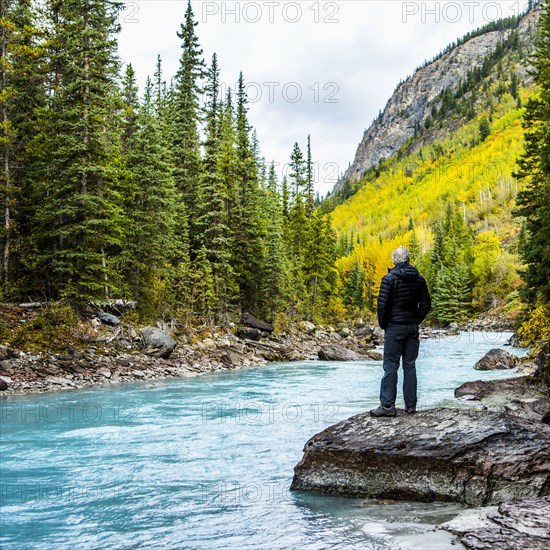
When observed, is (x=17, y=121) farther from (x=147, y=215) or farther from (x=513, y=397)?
(x=513, y=397)

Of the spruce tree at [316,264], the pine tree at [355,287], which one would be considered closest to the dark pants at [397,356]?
the spruce tree at [316,264]

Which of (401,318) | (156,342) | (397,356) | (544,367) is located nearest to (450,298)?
(156,342)

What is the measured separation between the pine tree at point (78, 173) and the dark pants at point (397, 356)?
16.8 meters

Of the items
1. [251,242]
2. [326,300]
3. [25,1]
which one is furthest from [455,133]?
[25,1]

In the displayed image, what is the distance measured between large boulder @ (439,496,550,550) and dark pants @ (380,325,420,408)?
2388 millimetres

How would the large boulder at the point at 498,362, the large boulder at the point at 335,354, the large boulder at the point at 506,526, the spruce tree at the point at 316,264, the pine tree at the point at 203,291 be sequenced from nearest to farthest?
the large boulder at the point at 506,526
the large boulder at the point at 498,362
the pine tree at the point at 203,291
the large boulder at the point at 335,354
the spruce tree at the point at 316,264

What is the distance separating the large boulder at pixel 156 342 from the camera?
75.2 feet

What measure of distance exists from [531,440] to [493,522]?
6.61ft

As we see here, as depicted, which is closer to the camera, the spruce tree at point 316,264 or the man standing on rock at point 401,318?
the man standing on rock at point 401,318

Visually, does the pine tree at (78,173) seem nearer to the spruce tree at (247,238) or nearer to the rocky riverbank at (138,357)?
the rocky riverbank at (138,357)

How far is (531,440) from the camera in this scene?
22.4 feet

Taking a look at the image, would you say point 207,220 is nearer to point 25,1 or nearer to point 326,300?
point 25,1

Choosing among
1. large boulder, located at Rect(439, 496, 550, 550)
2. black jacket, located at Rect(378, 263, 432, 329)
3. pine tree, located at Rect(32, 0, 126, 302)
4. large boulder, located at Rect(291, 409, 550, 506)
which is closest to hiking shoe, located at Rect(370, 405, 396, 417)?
large boulder, located at Rect(291, 409, 550, 506)

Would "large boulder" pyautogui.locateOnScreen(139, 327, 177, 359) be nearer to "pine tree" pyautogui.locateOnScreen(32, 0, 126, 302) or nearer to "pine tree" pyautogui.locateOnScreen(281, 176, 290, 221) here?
"pine tree" pyautogui.locateOnScreen(32, 0, 126, 302)
